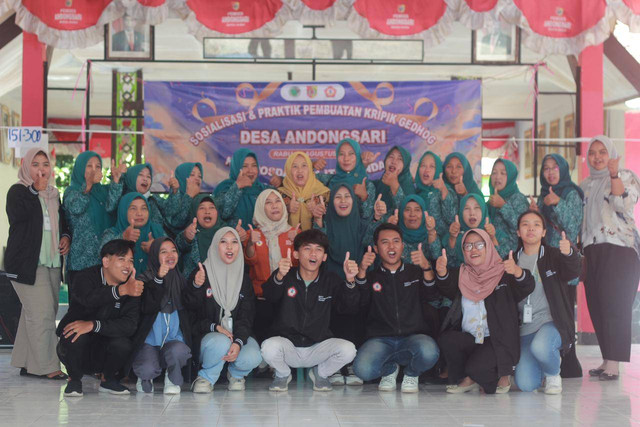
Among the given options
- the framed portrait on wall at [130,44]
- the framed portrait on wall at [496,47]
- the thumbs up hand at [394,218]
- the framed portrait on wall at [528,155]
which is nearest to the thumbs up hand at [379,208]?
the thumbs up hand at [394,218]

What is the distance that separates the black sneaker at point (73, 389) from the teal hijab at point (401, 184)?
2.44 metres

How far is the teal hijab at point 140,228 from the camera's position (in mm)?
5262

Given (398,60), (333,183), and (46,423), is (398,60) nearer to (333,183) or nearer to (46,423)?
(333,183)

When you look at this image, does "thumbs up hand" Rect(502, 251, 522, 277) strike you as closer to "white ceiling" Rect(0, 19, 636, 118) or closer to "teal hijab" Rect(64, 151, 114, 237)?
"teal hijab" Rect(64, 151, 114, 237)

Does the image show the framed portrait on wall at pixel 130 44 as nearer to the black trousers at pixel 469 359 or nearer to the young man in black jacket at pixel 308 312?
the young man in black jacket at pixel 308 312

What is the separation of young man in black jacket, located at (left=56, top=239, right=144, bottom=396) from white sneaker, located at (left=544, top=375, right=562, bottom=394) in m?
2.47

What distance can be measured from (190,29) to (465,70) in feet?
15.0

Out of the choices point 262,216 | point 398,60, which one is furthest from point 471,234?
point 398,60

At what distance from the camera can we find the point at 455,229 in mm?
5371

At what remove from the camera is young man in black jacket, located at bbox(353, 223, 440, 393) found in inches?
191

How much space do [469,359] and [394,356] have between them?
452 mm

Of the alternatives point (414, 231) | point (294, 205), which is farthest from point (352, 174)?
point (414, 231)

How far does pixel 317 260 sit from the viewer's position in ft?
16.1

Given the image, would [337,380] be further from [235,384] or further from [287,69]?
[287,69]
